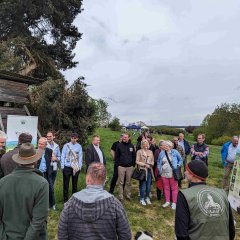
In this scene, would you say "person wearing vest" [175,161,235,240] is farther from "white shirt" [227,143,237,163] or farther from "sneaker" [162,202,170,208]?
"white shirt" [227,143,237,163]

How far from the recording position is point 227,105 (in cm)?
4294

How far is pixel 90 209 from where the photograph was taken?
9.93 ft

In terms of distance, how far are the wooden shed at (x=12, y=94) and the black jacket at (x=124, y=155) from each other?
446cm

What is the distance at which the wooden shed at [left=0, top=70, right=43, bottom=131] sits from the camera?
37.6 feet

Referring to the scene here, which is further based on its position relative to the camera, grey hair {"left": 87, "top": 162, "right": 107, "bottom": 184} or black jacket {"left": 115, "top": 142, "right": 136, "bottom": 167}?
black jacket {"left": 115, "top": 142, "right": 136, "bottom": 167}

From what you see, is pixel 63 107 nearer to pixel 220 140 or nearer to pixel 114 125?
pixel 114 125

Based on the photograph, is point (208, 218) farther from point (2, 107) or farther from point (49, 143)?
point (2, 107)

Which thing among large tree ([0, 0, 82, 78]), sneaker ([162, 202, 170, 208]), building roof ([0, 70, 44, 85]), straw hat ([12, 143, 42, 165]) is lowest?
sneaker ([162, 202, 170, 208])

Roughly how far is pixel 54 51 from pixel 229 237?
18696mm

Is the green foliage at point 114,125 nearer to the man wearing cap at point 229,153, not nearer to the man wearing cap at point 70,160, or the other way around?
the man wearing cap at point 229,153

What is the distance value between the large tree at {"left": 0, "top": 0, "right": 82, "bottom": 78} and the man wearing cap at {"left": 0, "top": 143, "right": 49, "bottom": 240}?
49.1 ft

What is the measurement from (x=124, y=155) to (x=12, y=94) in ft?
17.7

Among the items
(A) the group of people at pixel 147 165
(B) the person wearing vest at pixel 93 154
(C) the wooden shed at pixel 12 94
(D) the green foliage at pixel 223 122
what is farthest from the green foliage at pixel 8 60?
(D) the green foliage at pixel 223 122

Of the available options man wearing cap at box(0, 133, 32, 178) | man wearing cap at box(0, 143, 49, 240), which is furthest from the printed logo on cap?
man wearing cap at box(0, 133, 32, 178)
